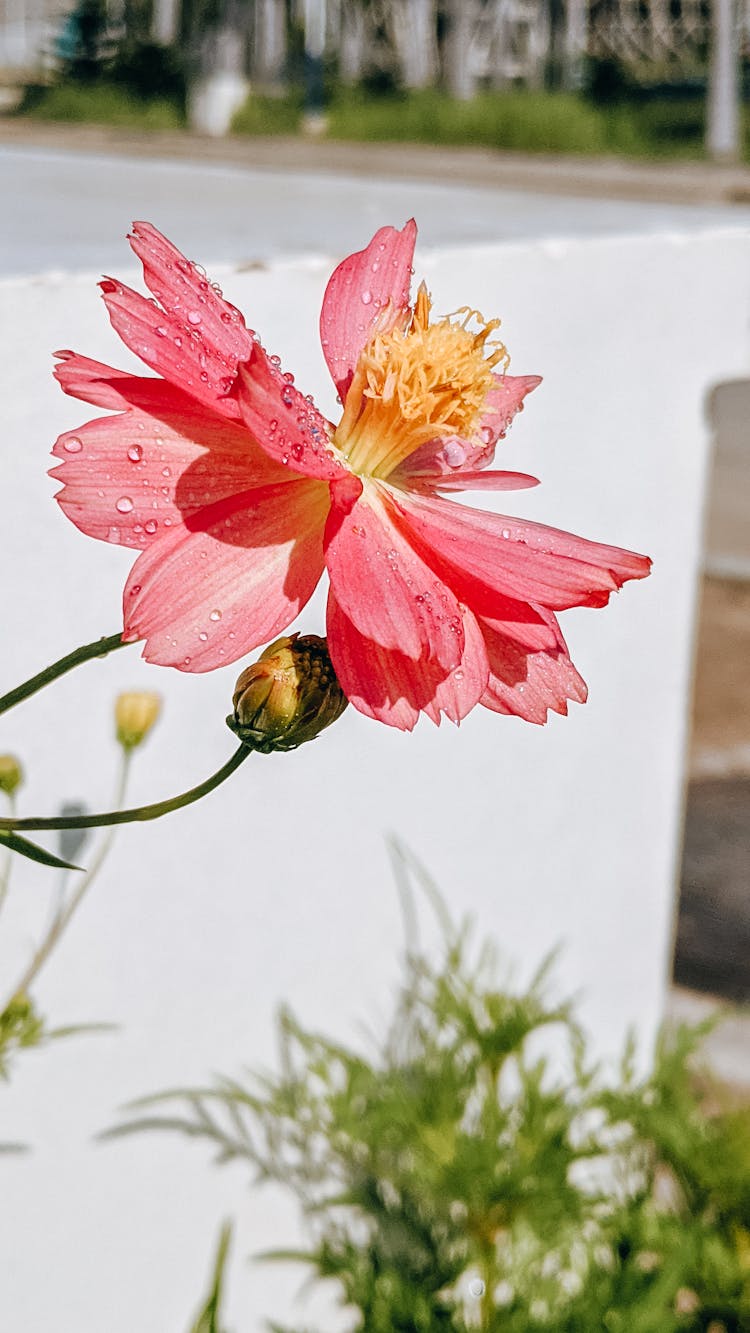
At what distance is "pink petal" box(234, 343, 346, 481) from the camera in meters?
0.31

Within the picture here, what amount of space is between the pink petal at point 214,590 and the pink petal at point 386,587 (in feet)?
0.05

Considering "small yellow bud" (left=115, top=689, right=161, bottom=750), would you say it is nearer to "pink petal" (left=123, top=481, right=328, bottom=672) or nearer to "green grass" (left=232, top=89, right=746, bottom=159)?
"pink petal" (left=123, top=481, right=328, bottom=672)

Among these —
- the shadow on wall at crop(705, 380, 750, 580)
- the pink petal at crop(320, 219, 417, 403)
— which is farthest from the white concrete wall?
the shadow on wall at crop(705, 380, 750, 580)

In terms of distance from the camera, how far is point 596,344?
3.76 ft

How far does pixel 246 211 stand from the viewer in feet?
4.04

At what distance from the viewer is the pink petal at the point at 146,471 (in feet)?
1.06

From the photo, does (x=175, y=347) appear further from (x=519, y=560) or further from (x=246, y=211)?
(x=246, y=211)

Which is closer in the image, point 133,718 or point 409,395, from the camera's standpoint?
point 409,395

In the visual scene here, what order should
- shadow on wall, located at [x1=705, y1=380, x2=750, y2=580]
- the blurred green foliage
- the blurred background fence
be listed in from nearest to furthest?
the blurred green foliage < shadow on wall, located at [x1=705, y1=380, x2=750, y2=580] < the blurred background fence

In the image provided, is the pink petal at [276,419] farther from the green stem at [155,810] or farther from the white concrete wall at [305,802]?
the white concrete wall at [305,802]

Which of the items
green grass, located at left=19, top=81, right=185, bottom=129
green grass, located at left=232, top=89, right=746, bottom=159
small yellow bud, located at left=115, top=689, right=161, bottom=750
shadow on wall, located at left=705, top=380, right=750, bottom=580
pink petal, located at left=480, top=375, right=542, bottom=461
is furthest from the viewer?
green grass, located at left=19, top=81, right=185, bottom=129

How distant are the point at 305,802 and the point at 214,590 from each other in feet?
2.46

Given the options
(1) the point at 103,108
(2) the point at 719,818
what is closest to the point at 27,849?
(2) the point at 719,818

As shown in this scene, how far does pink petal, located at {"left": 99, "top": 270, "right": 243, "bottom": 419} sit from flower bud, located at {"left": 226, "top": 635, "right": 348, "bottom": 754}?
0.19ft
